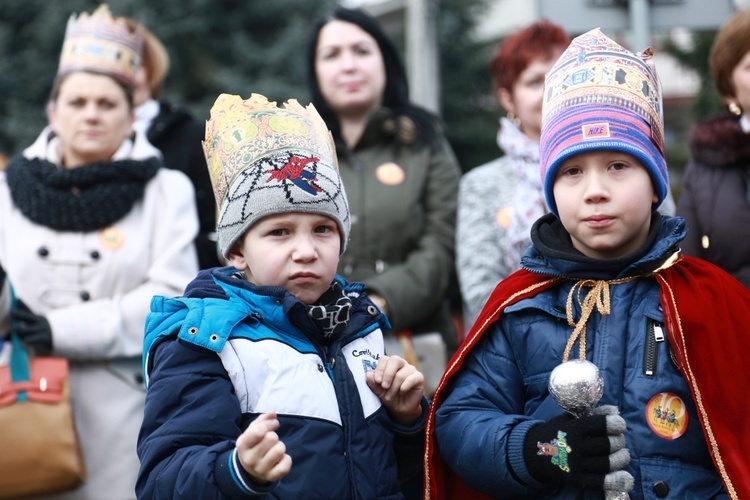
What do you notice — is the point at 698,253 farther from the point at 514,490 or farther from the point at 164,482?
the point at 164,482

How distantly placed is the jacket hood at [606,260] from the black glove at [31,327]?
2.31 metres

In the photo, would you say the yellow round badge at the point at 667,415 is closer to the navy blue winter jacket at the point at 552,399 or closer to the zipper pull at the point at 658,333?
the navy blue winter jacket at the point at 552,399

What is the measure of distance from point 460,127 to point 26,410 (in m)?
10.7

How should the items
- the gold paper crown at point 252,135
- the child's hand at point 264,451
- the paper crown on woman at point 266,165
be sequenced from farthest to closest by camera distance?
the gold paper crown at point 252,135 < the paper crown on woman at point 266,165 < the child's hand at point 264,451

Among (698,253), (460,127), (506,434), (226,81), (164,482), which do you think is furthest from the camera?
(460,127)

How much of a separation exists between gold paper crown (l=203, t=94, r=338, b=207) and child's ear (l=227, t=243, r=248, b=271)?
0.51 ft

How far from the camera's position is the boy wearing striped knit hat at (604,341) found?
323cm

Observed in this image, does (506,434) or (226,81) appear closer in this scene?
(506,434)

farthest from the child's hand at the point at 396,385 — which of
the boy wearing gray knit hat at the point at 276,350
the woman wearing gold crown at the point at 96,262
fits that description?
the woman wearing gold crown at the point at 96,262

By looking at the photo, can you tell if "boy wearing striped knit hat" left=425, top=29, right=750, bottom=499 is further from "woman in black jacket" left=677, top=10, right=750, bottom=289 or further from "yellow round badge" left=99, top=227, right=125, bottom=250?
"yellow round badge" left=99, top=227, right=125, bottom=250

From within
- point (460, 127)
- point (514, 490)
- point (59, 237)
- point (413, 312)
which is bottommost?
point (514, 490)

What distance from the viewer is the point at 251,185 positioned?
3.48m

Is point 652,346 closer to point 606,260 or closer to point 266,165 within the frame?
point 606,260

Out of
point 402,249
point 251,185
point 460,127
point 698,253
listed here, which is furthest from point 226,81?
point 251,185
